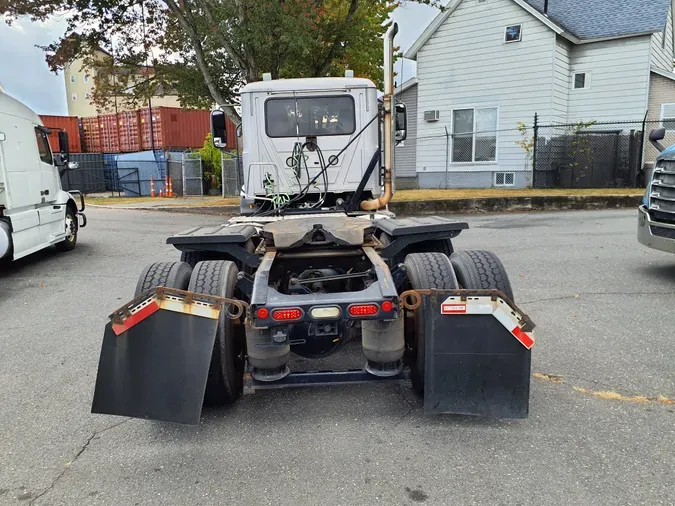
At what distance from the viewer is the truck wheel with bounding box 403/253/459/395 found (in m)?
3.29

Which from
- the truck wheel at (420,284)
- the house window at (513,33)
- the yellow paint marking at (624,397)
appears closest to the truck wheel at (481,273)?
the truck wheel at (420,284)

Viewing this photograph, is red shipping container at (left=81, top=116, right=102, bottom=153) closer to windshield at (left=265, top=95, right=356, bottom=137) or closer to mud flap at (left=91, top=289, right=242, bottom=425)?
windshield at (left=265, top=95, right=356, bottom=137)

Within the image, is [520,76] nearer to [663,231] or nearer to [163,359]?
[663,231]

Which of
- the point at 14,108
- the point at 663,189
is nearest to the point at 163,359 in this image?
the point at 663,189

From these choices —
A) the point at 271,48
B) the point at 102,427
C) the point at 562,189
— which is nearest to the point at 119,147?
the point at 271,48

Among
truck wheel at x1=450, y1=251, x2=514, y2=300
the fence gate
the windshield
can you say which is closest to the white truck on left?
the windshield

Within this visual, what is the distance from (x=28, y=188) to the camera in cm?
877

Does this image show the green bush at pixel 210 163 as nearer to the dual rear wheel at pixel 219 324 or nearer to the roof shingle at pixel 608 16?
the roof shingle at pixel 608 16

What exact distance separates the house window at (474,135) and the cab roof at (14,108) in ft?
43.7

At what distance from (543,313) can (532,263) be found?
2607 mm

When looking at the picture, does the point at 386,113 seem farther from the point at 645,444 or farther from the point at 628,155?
the point at 628,155

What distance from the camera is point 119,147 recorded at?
96.5 ft

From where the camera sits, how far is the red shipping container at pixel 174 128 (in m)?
27.0

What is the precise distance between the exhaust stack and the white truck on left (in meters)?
5.72
